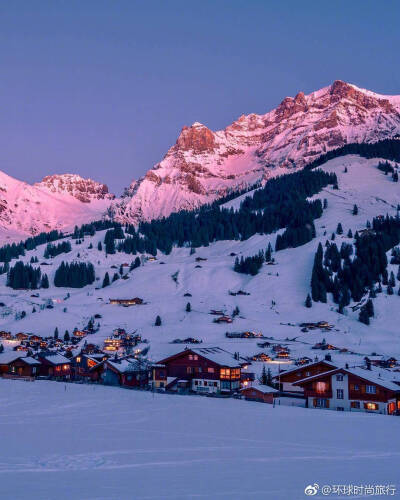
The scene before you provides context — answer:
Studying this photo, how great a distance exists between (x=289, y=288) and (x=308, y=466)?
122544 millimetres

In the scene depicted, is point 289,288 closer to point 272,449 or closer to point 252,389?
point 252,389

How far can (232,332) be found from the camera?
10788cm

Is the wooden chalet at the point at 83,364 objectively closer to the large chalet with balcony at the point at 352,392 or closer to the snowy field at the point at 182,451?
the snowy field at the point at 182,451

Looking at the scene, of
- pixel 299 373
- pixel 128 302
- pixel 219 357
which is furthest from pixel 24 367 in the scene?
pixel 128 302

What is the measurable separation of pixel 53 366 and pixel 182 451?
199ft

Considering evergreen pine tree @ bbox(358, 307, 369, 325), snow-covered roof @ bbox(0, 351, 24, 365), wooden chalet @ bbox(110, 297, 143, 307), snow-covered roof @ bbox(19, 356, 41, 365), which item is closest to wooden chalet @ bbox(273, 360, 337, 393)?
snow-covered roof @ bbox(19, 356, 41, 365)

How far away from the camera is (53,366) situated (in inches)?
3093

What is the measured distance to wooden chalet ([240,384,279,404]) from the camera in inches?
2012

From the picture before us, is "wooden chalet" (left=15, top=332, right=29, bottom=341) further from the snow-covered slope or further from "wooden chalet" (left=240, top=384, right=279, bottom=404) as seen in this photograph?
"wooden chalet" (left=240, top=384, right=279, bottom=404)

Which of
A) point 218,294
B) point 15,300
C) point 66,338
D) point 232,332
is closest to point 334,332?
point 232,332

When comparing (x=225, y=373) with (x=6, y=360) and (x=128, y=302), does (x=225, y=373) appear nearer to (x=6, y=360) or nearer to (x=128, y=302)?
(x=6, y=360)

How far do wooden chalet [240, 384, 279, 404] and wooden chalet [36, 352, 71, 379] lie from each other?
3549 centimetres

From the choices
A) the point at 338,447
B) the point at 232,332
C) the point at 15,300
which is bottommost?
the point at 338,447

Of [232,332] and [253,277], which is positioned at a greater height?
[253,277]
